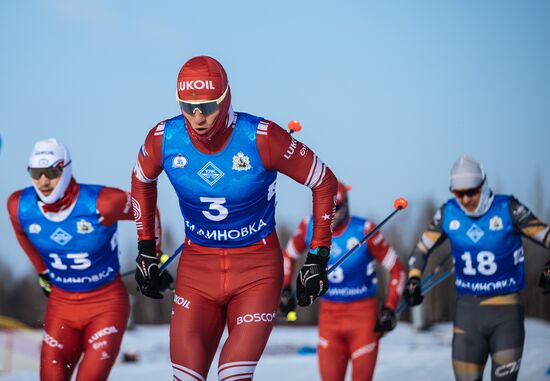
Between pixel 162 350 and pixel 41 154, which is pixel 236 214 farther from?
pixel 162 350

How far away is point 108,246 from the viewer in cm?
645

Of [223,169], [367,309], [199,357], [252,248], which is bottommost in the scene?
[367,309]

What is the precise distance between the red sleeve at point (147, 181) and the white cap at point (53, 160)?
143 centimetres

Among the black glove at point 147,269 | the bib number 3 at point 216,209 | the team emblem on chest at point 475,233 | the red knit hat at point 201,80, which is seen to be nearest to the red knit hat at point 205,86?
the red knit hat at point 201,80

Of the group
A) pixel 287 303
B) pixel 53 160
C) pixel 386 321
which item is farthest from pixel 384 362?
pixel 53 160

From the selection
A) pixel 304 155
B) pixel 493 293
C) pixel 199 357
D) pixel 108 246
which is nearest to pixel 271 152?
pixel 304 155

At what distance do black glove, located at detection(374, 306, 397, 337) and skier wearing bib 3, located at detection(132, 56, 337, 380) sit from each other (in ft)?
10.6

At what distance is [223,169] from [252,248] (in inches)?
19.8

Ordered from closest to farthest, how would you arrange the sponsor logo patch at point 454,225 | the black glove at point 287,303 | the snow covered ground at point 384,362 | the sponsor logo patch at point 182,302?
the sponsor logo patch at point 182,302 → the sponsor logo patch at point 454,225 → the black glove at point 287,303 → the snow covered ground at point 384,362

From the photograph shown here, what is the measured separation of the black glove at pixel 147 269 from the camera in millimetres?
5035

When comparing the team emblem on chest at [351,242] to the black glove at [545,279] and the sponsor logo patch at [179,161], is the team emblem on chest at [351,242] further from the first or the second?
the sponsor logo patch at [179,161]

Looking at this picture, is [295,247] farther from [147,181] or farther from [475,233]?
[147,181]

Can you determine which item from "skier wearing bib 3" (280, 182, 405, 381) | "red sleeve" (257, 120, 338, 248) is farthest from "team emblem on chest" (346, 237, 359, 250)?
"red sleeve" (257, 120, 338, 248)

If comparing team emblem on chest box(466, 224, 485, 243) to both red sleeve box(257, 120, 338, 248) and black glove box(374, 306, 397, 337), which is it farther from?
red sleeve box(257, 120, 338, 248)
